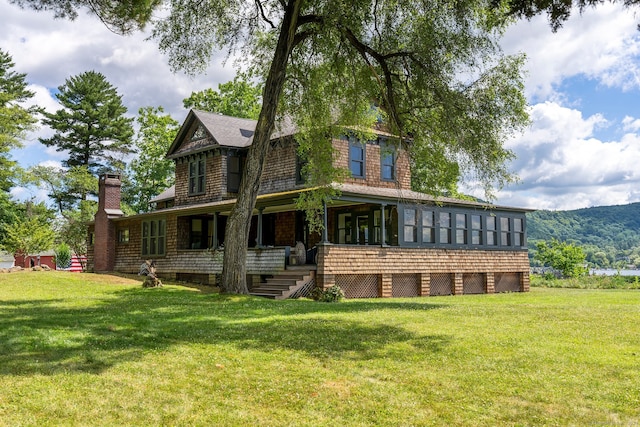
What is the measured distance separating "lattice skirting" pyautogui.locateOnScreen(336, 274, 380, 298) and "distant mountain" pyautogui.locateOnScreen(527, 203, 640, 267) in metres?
89.9

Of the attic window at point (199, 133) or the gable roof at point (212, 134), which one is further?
the attic window at point (199, 133)

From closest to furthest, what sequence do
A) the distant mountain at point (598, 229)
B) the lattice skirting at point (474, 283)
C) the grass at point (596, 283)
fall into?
the lattice skirting at point (474, 283) < the grass at point (596, 283) < the distant mountain at point (598, 229)

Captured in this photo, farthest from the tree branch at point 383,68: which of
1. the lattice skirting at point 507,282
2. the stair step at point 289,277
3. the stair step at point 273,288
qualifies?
the lattice skirting at point 507,282

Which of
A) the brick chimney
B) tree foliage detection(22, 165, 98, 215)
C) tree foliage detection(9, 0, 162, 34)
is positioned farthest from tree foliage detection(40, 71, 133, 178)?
tree foliage detection(9, 0, 162, 34)

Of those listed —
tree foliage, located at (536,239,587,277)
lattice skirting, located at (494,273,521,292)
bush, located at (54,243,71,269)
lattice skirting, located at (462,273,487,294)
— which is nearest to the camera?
lattice skirting, located at (462,273,487,294)

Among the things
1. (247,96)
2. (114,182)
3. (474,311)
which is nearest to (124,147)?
(247,96)

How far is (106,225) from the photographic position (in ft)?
109

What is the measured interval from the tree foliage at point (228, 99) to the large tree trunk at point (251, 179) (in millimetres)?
27909

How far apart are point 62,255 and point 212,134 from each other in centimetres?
2334

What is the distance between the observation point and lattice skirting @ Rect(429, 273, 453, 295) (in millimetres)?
24125

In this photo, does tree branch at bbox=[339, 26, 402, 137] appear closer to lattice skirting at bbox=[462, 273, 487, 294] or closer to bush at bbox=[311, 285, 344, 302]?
bush at bbox=[311, 285, 344, 302]

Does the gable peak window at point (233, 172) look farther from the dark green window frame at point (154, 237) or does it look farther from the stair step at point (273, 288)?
the stair step at point (273, 288)

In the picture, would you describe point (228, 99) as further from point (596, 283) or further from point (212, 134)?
point (596, 283)

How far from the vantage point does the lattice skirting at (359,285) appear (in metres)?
21.0
